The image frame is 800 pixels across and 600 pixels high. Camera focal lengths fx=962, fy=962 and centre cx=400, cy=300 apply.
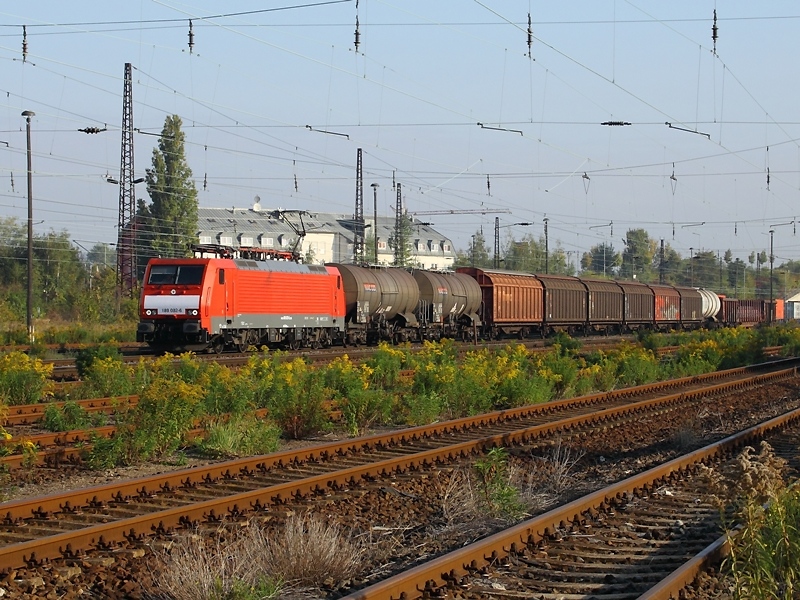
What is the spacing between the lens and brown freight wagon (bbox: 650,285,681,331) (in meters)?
58.2

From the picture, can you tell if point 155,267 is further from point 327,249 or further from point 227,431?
point 327,249

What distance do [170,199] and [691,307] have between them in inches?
1536

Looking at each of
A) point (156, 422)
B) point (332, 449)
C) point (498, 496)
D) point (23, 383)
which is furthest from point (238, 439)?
point (23, 383)

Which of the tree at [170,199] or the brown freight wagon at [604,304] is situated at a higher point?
the tree at [170,199]

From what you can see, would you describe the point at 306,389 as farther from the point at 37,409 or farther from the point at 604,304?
the point at 604,304

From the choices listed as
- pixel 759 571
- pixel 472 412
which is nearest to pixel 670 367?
pixel 472 412

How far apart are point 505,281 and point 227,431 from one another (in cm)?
3147

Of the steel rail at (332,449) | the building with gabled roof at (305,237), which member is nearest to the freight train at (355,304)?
the steel rail at (332,449)

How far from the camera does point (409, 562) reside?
25.0ft

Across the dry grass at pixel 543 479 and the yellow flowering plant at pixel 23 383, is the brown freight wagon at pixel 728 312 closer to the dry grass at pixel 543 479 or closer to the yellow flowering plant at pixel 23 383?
the yellow flowering plant at pixel 23 383

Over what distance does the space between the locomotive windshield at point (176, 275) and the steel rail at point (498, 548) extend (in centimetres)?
1716

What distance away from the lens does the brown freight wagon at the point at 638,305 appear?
54.5 metres

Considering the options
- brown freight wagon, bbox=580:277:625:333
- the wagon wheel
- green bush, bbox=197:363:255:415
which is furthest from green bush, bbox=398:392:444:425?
brown freight wagon, bbox=580:277:625:333

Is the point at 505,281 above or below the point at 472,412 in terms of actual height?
above
